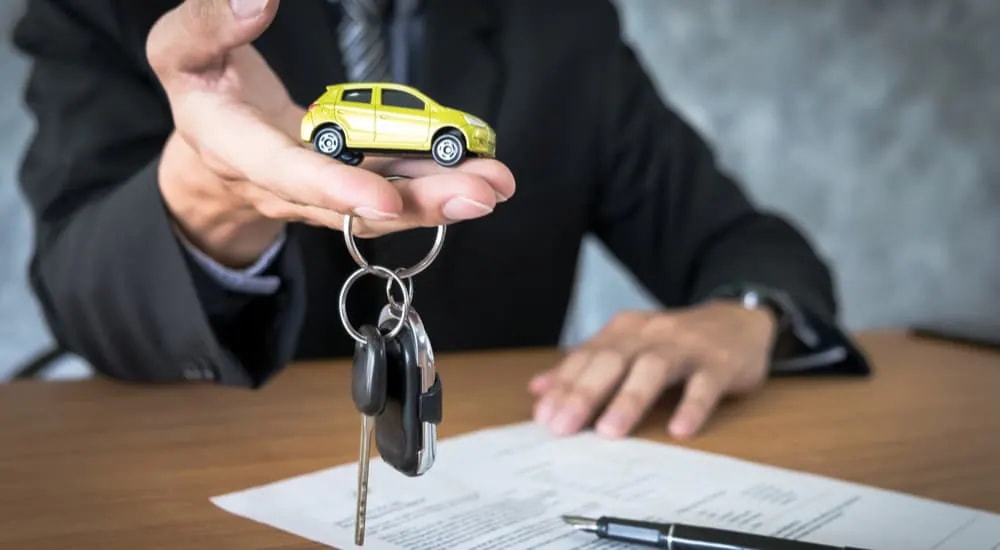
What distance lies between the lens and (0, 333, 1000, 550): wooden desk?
16.6 inches

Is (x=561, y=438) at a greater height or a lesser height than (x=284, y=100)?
lesser

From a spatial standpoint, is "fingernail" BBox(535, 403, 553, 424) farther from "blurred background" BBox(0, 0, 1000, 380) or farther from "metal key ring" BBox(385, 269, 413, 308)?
"blurred background" BBox(0, 0, 1000, 380)

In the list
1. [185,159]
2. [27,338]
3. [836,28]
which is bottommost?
[27,338]

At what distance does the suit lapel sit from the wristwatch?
26 centimetres

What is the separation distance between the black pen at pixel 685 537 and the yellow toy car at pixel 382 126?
166mm

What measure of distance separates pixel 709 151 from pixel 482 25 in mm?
369

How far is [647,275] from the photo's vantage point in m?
1.10

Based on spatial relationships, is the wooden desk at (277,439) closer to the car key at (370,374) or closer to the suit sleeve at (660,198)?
the car key at (370,374)

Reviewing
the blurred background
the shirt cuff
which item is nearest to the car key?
the shirt cuff

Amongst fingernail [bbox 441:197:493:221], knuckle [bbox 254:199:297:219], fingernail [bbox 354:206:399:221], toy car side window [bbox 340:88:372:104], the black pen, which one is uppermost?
toy car side window [bbox 340:88:372:104]

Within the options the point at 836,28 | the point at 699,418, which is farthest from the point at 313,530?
the point at 836,28

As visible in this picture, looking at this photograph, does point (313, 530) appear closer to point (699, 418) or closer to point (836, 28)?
point (699, 418)

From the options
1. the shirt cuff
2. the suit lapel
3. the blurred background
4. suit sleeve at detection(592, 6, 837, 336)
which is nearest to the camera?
the shirt cuff

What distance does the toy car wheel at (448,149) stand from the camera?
0.32m
